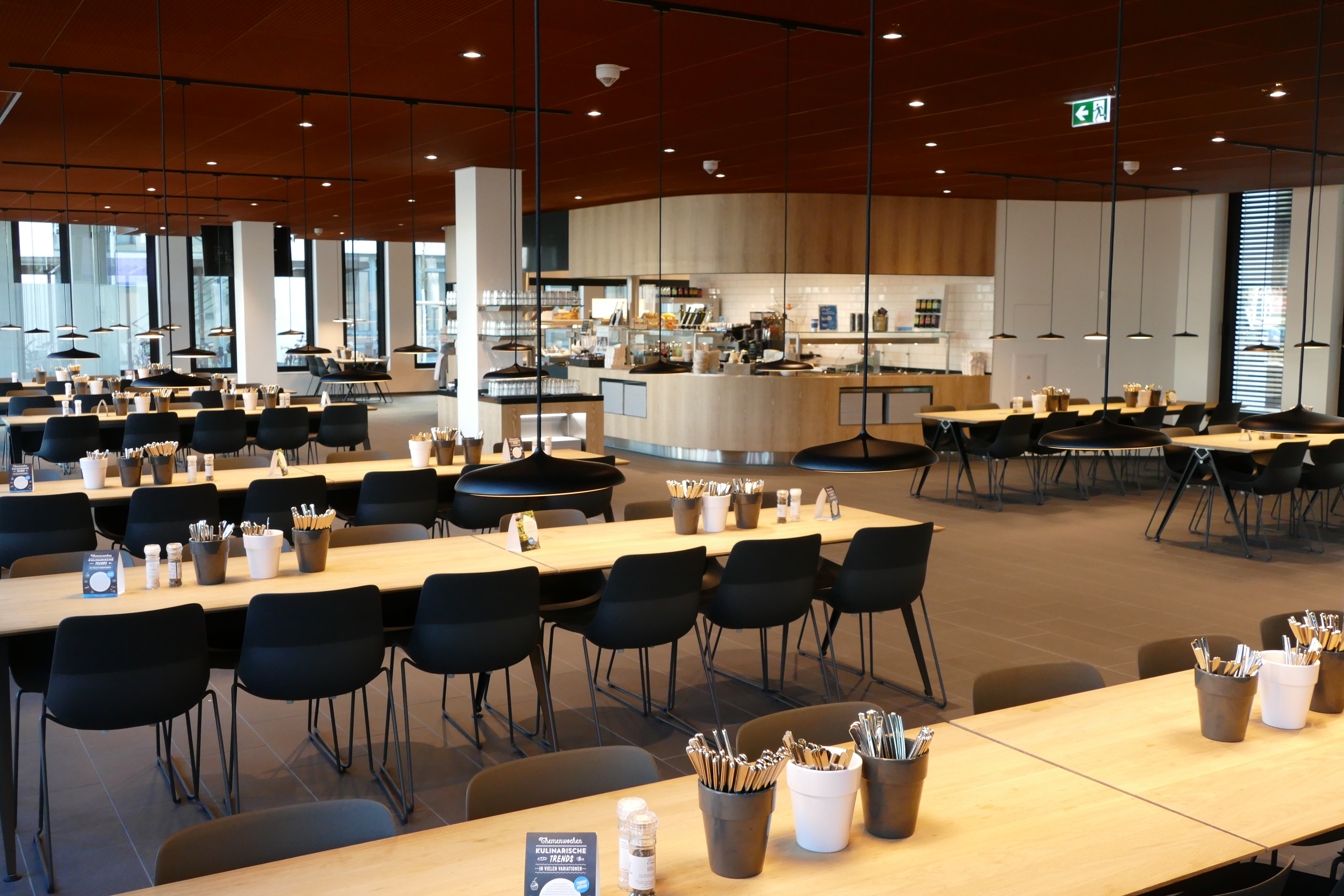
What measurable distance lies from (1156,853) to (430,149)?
31.4 ft

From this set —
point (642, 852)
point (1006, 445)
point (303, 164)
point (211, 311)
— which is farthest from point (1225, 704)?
point (211, 311)

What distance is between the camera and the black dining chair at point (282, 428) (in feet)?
33.1

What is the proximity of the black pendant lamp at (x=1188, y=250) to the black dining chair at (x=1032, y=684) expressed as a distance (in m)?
11.7

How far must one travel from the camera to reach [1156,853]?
2.05 meters

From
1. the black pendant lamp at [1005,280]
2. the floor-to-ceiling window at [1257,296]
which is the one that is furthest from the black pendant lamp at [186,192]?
the floor-to-ceiling window at [1257,296]

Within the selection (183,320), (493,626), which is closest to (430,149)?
(493,626)

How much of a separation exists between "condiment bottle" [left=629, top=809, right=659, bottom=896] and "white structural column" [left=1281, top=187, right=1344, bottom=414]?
12170mm

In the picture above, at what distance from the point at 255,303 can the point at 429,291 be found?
605 cm

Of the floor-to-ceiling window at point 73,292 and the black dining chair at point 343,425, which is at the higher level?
the floor-to-ceiling window at point 73,292

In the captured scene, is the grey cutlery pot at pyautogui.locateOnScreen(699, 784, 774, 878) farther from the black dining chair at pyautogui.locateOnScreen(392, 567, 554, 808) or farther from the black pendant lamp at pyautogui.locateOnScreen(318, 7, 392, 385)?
the black pendant lamp at pyautogui.locateOnScreen(318, 7, 392, 385)

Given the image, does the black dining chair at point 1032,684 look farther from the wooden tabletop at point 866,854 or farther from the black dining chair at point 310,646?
the black dining chair at point 310,646

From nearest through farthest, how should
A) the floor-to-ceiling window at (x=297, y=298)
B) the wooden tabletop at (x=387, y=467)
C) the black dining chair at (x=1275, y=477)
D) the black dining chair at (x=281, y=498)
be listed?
1. the black dining chair at (x=281, y=498)
2. the wooden tabletop at (x=387, y=467)
3. the black dining chair at (x=1275, y=477)
4. the floor-to-ceiling window at (x=297, y=298)

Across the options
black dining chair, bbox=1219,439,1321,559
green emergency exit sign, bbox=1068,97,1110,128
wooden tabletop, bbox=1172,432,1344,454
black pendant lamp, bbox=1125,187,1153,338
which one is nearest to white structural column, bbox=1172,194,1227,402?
black pendant lamp, bbox=1125,187,1153,338

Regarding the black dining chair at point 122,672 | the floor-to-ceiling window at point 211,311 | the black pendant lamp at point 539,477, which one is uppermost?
the floor-to-ceiling window at point 211,311
